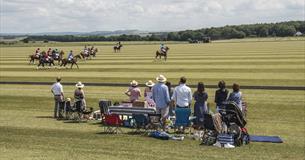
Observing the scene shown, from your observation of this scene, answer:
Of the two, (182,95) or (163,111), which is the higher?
(182,95)

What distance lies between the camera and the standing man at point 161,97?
1758 centimetres

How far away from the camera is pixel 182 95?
1731 cm

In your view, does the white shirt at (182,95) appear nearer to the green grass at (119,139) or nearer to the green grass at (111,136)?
the green grass at (119,139)

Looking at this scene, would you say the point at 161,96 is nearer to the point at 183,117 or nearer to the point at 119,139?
the point at 183,117

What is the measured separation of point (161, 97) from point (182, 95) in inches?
29.1

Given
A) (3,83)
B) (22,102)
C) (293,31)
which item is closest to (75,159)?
(22,102)

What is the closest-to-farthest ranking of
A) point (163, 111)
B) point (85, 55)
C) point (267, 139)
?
point (267, 139)
point (163, 111)
point (85, 55)

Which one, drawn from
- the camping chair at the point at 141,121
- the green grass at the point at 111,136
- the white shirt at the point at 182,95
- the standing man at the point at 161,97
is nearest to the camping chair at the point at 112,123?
the green grass at the point at 111,136

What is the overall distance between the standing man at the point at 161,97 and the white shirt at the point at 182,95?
0.38 meters

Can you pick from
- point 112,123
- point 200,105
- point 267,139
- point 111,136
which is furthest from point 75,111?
point 267,139

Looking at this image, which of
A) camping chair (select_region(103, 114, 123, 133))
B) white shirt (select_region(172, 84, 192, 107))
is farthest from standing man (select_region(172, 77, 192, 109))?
camping chair (select_region(103, 114, 123, 133))

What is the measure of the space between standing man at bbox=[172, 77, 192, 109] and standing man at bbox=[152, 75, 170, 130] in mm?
A: 360

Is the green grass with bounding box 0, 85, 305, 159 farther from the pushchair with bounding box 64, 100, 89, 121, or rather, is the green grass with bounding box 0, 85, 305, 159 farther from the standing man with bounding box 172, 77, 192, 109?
the standing man with bounding box 172, 77, 192, 109

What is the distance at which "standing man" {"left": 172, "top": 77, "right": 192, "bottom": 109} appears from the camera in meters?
17.2
